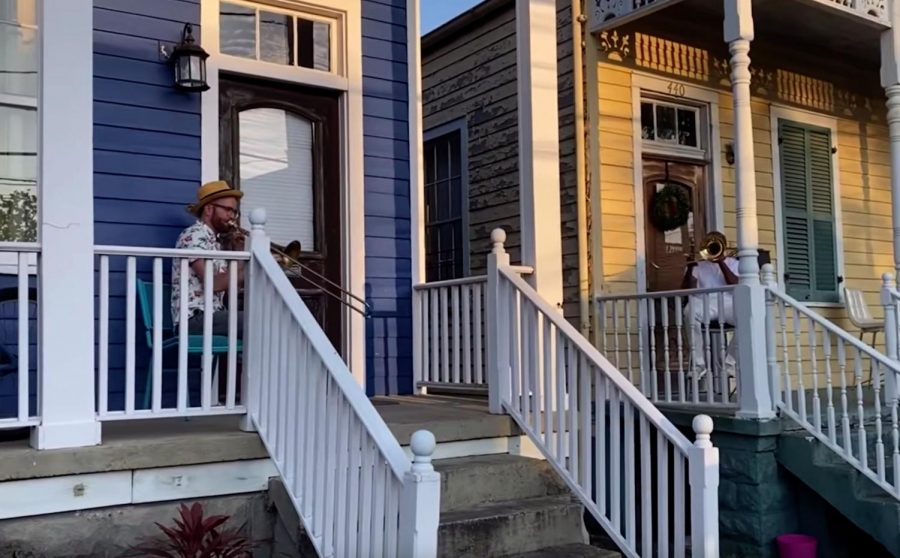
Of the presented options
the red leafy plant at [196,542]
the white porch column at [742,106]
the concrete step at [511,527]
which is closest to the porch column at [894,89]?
the white porch column at [742,106]

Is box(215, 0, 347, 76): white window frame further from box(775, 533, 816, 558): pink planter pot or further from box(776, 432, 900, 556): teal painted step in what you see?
box(775, 533, 816, 558): pink planter pot

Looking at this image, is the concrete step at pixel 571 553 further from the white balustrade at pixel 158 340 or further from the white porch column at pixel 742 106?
the white porch column at pixel 742 106

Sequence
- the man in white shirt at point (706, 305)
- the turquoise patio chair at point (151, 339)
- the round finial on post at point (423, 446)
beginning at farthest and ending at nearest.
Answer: the man in white shirt at point (706, 305)
the turquoise patio chair at point (151, 339)
the round finial on post at point (423, 446)

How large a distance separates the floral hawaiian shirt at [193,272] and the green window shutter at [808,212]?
16.6ft

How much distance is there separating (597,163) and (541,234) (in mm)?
1692

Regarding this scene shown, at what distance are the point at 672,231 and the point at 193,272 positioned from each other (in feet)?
12.9

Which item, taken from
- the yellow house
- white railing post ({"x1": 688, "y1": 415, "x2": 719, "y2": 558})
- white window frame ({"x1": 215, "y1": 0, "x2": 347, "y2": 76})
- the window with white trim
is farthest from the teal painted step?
the window with white trim

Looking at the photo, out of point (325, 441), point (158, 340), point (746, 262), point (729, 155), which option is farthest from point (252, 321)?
point (729, 155)

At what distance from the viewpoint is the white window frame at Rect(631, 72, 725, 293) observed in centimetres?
656

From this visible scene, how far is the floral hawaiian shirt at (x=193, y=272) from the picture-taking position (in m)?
4.13

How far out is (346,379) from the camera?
309 centimetres

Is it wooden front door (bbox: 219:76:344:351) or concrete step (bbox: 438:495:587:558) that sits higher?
wooden front door (bbox: 219:76:344:351)

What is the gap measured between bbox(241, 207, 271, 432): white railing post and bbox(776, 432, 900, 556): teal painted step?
2.91 m

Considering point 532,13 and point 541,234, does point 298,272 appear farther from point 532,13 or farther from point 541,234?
point 532,13
